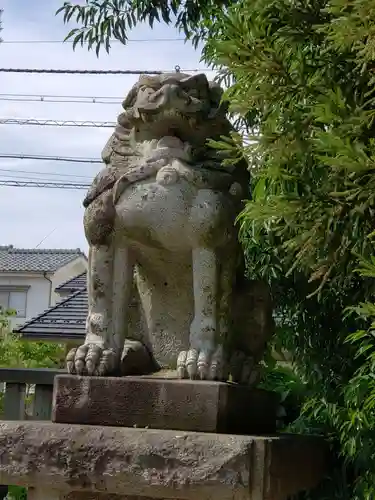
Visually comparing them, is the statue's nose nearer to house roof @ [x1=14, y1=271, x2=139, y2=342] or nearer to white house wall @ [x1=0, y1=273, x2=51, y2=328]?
house roof @ [x1=14, y1=271, x2=139, y2=342]

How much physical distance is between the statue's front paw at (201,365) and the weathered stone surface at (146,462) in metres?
0.25

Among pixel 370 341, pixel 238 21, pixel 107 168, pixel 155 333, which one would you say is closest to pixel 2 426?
pixel 155 333

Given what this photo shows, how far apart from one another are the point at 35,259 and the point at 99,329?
2606 cm

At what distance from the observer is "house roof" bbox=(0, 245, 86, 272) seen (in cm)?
2748

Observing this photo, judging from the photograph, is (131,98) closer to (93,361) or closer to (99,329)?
(99,329)

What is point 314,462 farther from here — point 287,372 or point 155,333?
point 287,372

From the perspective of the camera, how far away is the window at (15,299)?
1088 inches

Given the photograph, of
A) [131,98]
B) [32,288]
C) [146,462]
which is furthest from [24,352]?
[32,288]

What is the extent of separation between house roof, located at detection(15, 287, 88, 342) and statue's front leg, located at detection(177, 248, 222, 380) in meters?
6.74

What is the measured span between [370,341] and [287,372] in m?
1.76

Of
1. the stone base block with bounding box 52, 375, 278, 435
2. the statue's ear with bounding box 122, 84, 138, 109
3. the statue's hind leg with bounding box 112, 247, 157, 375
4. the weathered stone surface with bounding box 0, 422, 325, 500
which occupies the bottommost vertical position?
the weathered stone surface with bounding box 0, 422, 325, 500

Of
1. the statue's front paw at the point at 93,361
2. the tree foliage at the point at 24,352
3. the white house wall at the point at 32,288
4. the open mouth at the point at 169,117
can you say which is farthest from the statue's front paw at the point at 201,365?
the white house wall at the point at 32,288

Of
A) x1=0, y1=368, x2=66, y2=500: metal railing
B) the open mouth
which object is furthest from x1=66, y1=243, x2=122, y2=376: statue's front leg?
x1=0, y1=368, x2=66, y2=500: metal railing

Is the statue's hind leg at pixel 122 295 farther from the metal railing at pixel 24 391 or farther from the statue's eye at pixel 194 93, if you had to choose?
the metal railing at pixel 24 391
